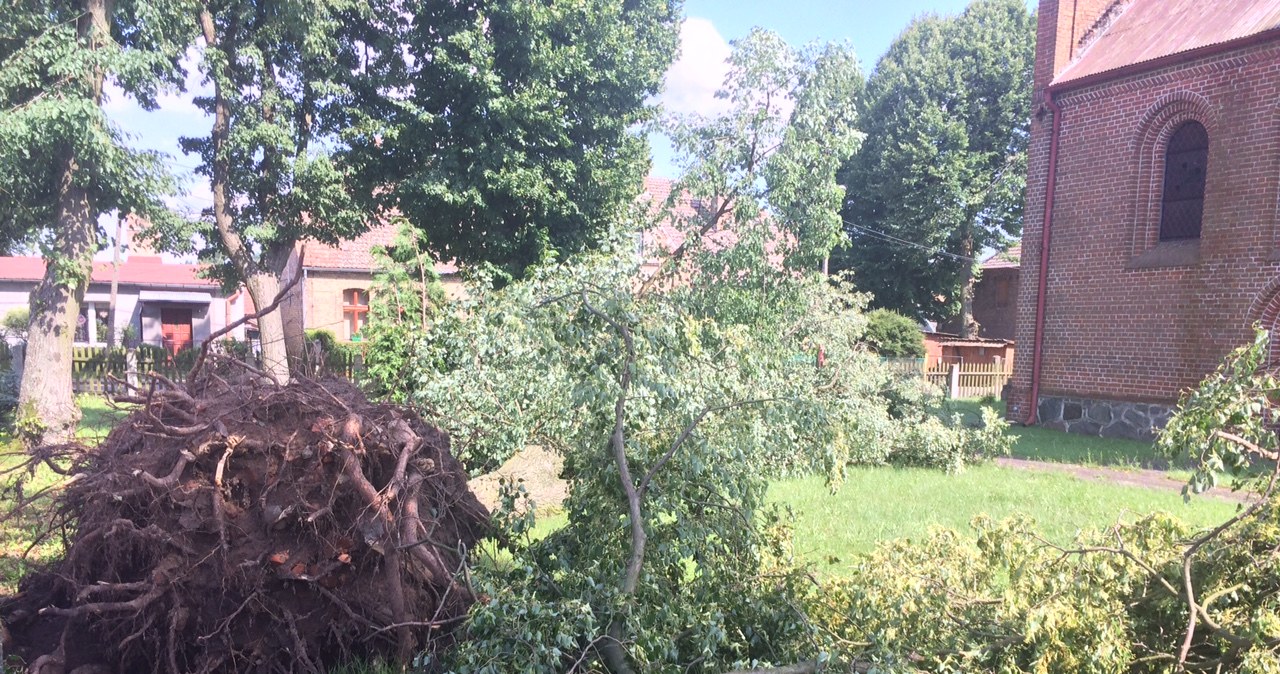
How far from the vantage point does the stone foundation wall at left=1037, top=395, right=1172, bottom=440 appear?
38.7 ft

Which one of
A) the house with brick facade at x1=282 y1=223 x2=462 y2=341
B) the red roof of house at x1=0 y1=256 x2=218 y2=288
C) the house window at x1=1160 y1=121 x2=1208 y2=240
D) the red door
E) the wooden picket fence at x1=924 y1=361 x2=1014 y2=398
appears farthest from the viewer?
the red door

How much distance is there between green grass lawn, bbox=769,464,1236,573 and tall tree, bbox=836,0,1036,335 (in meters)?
19.2

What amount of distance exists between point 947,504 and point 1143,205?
824 centimetres

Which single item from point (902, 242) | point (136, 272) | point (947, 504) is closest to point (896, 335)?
point (902, 242)

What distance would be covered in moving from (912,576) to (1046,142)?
12843mm

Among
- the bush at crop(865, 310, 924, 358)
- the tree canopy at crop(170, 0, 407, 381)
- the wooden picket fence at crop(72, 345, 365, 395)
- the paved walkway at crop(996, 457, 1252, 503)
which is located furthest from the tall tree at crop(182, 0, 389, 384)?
the bush at crop(865, 310, 924, 358)

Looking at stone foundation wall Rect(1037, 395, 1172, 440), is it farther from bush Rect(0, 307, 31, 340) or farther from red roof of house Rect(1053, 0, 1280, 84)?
bush Rect(0, 307, 31, 340)

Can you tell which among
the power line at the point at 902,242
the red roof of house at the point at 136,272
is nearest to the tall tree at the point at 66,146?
the red roof of house at the point at 136,272

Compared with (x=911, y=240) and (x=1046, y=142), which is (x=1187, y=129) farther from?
(x=911, y=240)

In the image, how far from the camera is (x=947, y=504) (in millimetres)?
7336

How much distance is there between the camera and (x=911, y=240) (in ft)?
89.9

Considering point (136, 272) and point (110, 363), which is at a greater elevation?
point (136, 272)

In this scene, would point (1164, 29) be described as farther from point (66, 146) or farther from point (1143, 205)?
point (66, 146)

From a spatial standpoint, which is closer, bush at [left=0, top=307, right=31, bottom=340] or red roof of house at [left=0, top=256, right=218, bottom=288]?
bush at [left=0, top=307, right=31, bottom=340]
